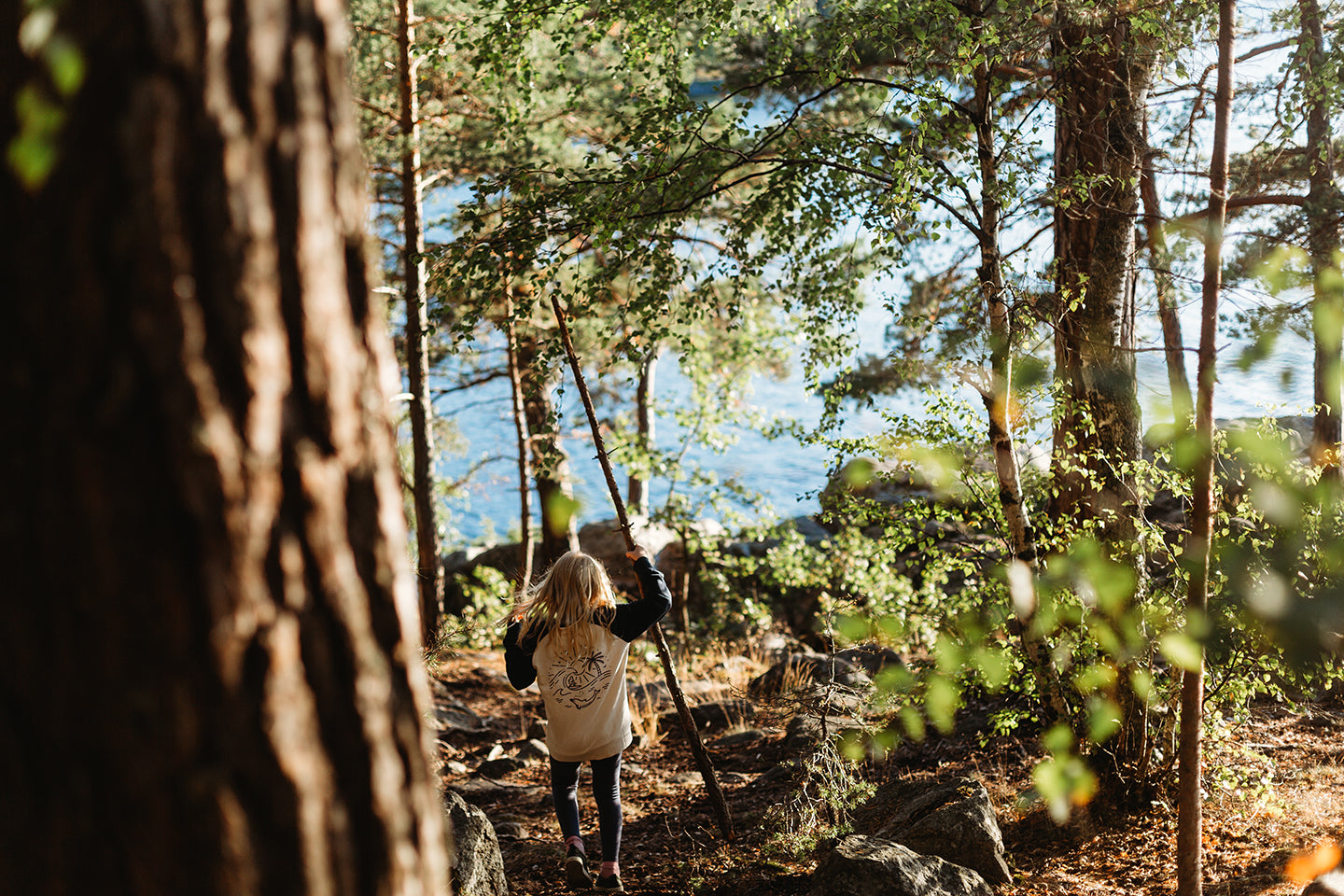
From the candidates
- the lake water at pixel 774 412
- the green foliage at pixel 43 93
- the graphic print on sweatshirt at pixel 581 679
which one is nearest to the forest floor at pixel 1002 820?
the graphic print on sweatshirt at pixel 581 679

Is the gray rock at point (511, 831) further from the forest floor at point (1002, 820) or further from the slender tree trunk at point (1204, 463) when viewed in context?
the slender tree trunk at point (1204, 463)

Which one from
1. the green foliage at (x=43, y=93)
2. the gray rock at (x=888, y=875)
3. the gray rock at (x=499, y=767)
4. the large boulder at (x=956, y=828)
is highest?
the green foliage at (x=43, y=93)

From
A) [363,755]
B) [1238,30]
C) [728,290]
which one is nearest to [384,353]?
[363,755]

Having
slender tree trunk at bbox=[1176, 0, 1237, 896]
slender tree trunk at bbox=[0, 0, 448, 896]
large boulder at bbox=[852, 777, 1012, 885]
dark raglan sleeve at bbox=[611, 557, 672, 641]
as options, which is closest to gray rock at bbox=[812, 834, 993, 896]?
large boulder at bbox=[852, 777, 1012, 885]

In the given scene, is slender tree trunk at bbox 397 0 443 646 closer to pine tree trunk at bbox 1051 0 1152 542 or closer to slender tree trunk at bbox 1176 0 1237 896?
A: pine tree trunk at bbox 1051 0 1152 542

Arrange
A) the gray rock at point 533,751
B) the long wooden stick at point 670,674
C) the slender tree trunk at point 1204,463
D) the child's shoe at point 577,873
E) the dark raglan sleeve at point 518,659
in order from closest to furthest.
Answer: the slender tree trunk at point 1204,463
the child's shoe at point 577,873
the dark raglan sleeve at point 518,659
the long wooden stick at point 670,674
the gray rock at point 533,751

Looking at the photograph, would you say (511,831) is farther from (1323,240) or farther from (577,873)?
(1323,240)

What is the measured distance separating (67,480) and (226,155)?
16.4 inches

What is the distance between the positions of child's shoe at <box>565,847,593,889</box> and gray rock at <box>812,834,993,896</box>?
1.08 meters

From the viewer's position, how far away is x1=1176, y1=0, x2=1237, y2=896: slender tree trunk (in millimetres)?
2520

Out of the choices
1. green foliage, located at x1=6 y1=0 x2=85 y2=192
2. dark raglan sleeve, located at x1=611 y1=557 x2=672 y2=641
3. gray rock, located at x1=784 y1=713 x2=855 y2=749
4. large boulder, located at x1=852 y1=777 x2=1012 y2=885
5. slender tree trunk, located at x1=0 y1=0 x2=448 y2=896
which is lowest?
gray rock, located at x1=784 y1=713 x2=855 y2=749

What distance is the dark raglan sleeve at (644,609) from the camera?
3883 mm

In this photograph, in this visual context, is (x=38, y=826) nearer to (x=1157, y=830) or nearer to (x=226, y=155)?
(x=226, y=155)

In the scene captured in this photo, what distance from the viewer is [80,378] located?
103 centimetres
